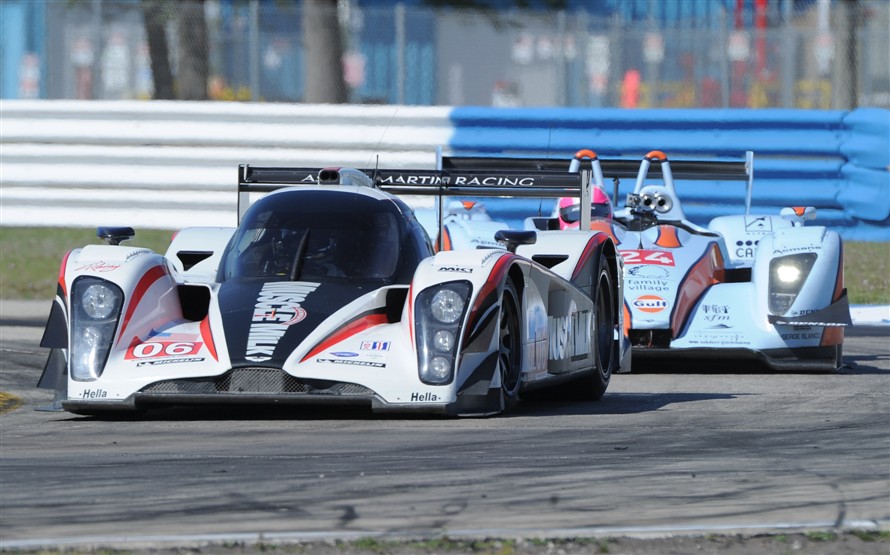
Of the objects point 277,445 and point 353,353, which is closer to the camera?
point 277,445

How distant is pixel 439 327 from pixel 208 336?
107 cm

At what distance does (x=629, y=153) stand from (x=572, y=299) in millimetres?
8737

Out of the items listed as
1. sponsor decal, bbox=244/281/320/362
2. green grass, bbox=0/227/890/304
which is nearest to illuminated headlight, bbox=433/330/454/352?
sponsor decal, bbox=244/281/320/362

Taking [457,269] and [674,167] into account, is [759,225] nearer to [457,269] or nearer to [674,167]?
[674,167]

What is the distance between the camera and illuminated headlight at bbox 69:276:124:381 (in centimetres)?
752

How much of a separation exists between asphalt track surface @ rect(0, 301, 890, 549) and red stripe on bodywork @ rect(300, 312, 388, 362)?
0.35 meters

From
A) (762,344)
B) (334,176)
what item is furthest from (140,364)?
(762,344)

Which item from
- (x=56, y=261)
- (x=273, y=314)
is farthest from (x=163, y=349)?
(x=56, y=261)

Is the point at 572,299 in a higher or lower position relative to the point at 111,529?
higher

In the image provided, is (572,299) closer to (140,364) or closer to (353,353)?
(353,353)

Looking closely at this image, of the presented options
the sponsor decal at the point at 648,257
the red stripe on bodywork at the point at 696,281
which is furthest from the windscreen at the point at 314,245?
the sponsor decal at the point at 648,257

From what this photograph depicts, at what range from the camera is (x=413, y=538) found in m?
4.67

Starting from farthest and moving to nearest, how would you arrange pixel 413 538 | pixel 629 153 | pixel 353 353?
pixel 629 153, pixel 353 353, pixel 413 538

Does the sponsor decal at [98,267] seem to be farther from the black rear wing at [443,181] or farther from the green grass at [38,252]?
the green grass at [38,252]
